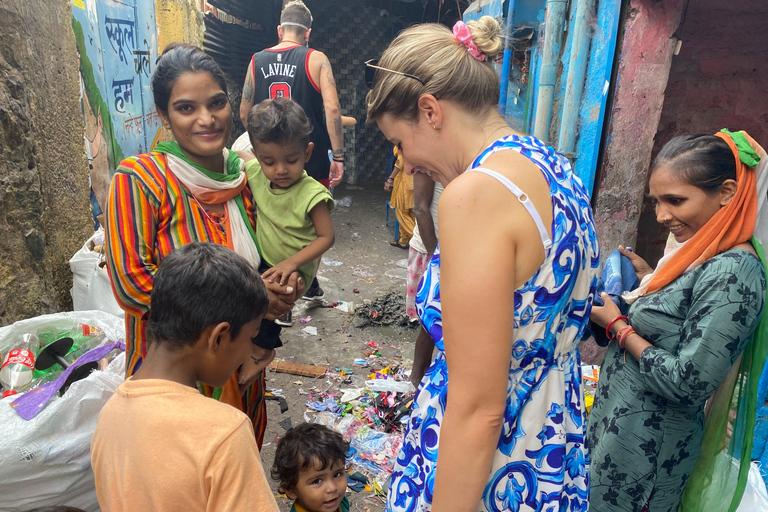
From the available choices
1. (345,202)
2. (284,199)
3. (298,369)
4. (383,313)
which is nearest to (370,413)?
(298,369)

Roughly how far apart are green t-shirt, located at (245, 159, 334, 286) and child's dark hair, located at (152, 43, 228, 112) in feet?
1.65

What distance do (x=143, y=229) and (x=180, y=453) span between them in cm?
86

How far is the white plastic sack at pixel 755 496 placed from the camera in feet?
8.36

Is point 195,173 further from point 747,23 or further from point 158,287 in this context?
point 747,23

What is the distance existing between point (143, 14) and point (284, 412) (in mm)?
5215

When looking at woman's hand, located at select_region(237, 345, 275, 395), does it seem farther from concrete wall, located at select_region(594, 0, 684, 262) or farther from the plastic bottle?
concrete wall, located at select_region(594, 0, 684, 262)

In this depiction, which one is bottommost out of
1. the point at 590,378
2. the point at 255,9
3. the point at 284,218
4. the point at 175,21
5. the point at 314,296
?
the point at 314,296

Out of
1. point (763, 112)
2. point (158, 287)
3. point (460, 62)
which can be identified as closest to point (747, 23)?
point (763, 112)

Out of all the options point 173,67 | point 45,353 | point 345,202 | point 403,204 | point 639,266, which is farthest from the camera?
point 345,202

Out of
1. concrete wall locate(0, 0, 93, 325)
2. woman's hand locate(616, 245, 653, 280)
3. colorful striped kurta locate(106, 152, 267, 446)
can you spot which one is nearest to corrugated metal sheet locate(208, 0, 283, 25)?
concrete wall locate(0, 0, 93, 325)

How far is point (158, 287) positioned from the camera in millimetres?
1373

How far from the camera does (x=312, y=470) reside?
2.24m

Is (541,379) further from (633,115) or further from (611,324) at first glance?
(633,115)

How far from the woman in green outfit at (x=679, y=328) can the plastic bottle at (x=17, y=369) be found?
8.04ft
